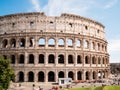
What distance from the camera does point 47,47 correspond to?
3697 centimetres

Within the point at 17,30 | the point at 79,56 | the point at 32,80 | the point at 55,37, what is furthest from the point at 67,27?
the point at 32,80

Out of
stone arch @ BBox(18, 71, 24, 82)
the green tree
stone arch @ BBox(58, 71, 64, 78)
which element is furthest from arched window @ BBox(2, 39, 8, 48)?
the green tree

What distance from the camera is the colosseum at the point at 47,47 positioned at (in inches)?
1452

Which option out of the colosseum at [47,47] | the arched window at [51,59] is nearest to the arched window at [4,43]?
the colosseum at [47,47]

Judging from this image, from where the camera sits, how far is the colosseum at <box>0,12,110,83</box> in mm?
36875

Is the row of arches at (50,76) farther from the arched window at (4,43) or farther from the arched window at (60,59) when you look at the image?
the arched window at (4,43)

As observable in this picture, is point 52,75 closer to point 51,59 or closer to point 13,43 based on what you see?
point 51,59

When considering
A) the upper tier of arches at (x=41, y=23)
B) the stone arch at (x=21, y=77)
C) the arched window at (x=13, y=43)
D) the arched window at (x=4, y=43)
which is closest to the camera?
the upper tier of arches at (x=41, y=23)

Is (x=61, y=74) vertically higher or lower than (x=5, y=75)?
lower

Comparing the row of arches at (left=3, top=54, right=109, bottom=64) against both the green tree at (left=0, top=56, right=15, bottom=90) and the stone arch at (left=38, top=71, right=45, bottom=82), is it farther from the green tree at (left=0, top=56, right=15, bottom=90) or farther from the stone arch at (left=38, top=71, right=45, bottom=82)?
the green tree at (left=0, top=56, right=15, bottom=90)

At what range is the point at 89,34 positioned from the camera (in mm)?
41000

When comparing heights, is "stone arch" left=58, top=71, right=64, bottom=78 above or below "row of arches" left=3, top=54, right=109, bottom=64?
below

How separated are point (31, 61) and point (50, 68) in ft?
15.7

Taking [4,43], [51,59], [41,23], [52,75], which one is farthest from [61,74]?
[4,43]
